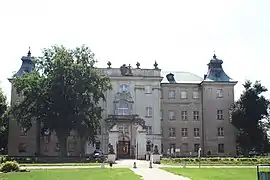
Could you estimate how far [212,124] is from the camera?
220ft

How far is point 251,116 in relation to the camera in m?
62.8

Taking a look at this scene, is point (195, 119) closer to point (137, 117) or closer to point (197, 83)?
point (197, 83)

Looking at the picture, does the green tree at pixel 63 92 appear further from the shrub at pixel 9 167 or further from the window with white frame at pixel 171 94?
the shrub at pixel 9 167

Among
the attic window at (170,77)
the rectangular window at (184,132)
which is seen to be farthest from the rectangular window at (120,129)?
the attic window at (170,77)

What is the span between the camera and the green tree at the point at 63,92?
5244cm

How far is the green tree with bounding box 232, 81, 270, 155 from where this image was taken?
6262 cm

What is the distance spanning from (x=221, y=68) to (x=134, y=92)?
15267 millimetres

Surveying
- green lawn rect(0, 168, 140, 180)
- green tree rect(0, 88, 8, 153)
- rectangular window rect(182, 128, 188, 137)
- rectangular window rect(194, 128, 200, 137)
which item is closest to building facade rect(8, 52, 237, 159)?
rectangular window rect(182, 128, 188, 137)

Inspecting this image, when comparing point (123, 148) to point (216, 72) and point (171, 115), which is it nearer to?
point (171, 115)

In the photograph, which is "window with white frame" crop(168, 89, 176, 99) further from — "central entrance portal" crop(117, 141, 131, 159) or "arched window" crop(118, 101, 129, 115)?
"central entrance portal" crop(117, 141, 131, 159)

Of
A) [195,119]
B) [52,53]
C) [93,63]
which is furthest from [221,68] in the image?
[52,53]

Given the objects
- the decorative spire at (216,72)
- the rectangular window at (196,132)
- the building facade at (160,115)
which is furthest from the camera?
the decorative spire at (216,72)

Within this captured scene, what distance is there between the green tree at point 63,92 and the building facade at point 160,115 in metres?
8.17

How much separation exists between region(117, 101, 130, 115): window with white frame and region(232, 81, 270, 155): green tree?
51.8 feet
